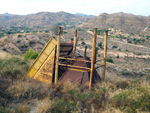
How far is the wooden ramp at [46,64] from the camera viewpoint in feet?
22.8

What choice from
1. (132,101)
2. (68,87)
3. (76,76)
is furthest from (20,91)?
(132,101)

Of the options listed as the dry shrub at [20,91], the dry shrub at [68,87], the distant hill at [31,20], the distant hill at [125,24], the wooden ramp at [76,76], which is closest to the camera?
the dry shrub at [20,91]

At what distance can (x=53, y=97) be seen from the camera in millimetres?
5637

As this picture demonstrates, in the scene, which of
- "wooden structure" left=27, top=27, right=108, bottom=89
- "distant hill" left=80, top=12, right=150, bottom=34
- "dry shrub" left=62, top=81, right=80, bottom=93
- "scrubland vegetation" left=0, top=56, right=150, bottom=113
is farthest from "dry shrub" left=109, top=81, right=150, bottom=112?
"distant hill" left=80, top=12, right=150, bottom=34

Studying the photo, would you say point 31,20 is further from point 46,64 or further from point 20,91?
point 20,91

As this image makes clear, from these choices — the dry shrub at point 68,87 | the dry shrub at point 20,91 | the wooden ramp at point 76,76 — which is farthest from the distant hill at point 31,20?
the dry shrub at point 68,87

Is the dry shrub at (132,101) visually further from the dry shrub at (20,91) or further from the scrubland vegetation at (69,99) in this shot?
the dry shrub at (20,91)

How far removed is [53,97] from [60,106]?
2.91 ft

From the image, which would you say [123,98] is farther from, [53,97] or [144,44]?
[144,44]

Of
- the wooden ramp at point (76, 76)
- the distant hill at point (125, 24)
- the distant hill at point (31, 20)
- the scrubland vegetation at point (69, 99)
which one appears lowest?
the scrubland vegetation at point (69, 99)

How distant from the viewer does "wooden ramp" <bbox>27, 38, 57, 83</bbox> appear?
6.95 meters

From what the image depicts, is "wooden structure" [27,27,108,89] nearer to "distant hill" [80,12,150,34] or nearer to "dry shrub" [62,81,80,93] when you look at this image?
"dry shrub" [62,81,80,93]

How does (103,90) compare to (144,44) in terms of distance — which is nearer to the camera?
(103,90)

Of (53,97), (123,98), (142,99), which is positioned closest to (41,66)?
(53,97)
